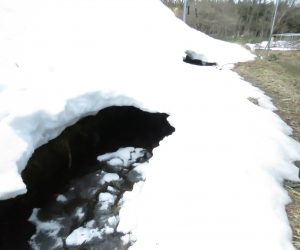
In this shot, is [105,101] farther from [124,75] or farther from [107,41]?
[107,41]

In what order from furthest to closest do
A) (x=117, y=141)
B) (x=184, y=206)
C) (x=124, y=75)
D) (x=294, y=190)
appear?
(x=124, y=75) → (x=117, y=141) → (x=294, y=190) → (x=184, y=206)

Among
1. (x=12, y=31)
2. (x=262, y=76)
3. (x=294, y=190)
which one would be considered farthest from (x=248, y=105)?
(x=12, y=31)

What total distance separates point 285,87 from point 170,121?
10.2ft

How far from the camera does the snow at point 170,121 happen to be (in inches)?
88.7

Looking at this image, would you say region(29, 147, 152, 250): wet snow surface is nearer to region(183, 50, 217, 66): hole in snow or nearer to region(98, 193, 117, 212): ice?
region(98, 193, 117, 212): ice

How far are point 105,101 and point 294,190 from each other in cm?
229

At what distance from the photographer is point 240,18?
23.5m

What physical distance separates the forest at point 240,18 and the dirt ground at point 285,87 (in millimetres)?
13464

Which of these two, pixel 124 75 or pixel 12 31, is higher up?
pixel 12 31

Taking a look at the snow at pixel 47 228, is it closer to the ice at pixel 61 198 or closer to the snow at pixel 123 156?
the ice at pixel 61 198

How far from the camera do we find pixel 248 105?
4.34 m

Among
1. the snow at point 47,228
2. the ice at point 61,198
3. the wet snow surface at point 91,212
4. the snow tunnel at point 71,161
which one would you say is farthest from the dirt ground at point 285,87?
the ice at point 61,198

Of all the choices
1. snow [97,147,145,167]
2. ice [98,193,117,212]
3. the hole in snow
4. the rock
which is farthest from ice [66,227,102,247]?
the hole in snow

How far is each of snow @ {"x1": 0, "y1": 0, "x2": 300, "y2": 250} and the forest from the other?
656 inches
